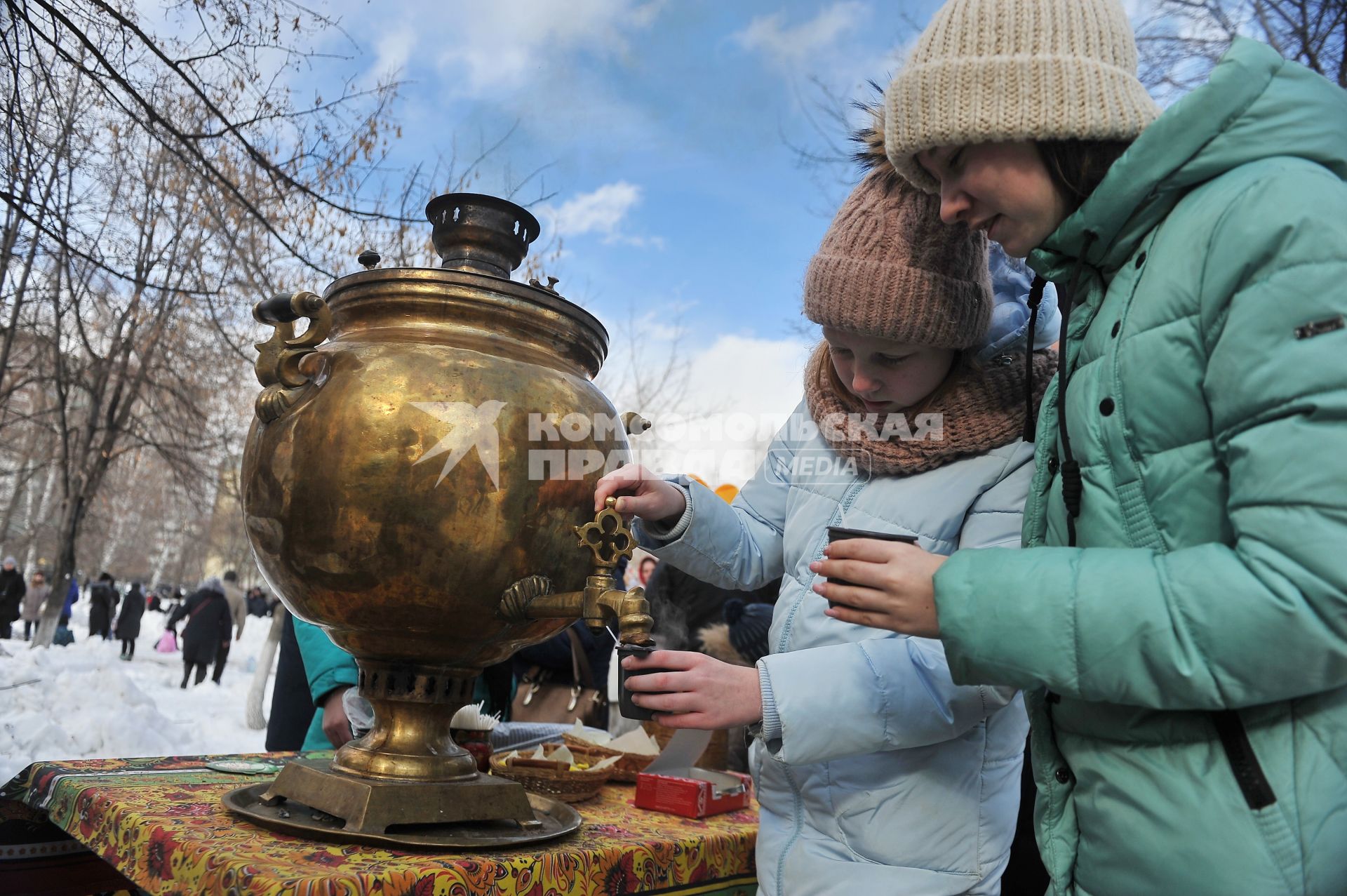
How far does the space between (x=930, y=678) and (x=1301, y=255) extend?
73 cm

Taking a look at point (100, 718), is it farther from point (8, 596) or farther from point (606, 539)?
point (8, 596)

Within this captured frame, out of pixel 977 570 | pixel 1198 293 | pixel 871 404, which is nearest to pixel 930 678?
pixel 977 570

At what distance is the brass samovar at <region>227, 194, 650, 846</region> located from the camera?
1.25m

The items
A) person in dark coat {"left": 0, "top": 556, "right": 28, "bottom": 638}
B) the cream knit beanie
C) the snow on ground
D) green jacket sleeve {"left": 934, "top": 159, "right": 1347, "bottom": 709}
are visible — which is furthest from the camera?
person in dark coat {"left": 0, "top": 556, "right": 28, "bottom": 638}

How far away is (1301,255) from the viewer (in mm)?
854

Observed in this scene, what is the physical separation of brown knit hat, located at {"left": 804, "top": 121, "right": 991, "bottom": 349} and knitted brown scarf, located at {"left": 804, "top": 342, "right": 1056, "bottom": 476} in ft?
0.26

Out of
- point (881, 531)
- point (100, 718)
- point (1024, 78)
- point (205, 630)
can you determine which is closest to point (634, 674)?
point (881, 531)

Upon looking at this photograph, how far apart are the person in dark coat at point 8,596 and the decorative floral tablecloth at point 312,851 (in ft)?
49.2

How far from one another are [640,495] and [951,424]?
54 centimetres

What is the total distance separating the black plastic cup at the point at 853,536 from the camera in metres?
1.04

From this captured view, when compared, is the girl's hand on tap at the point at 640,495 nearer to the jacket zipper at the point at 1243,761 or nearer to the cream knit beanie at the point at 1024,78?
the cream knit beanie at the point at 1024,78

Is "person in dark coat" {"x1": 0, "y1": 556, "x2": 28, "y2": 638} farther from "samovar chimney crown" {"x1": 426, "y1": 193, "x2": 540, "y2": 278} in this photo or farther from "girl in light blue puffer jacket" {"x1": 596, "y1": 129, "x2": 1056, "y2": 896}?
"girl in light blue puffer jacket" {"x1": 596, "y1": 129, "x2": 1056, "y2": 896}

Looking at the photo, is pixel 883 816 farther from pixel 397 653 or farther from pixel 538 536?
pixel 397 653

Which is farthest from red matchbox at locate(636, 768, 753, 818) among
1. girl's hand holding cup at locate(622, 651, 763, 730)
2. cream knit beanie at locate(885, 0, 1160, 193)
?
cream knit beanie at locate(885, 0, 1160, 193)
